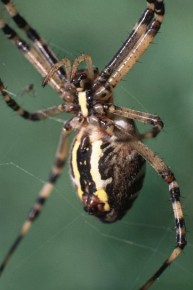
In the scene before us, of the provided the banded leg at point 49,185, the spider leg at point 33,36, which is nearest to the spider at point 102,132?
the banded leg at point 49,185

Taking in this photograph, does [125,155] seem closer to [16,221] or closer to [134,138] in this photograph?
[134,138]

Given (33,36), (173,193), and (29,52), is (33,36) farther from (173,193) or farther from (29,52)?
(173,193)

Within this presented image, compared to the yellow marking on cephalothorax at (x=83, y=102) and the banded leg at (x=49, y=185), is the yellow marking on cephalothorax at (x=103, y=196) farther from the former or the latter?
the yellow marking on cephalothorax at (x=83, y=102)

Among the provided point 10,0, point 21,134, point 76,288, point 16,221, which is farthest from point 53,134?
point 10,0

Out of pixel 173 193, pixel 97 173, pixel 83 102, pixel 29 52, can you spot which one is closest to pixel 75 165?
pixel 97 173

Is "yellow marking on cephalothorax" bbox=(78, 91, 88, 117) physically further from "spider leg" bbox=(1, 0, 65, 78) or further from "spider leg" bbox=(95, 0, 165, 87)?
"spider leg" bbox=(1, 0, 65, 78)

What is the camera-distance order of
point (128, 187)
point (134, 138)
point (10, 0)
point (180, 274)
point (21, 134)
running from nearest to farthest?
point (134, 138)
point (128, 187)
point (10, 0)
point (180, 274)
point (21, 134)

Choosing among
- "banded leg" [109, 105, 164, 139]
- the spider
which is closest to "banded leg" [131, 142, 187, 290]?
the spider
